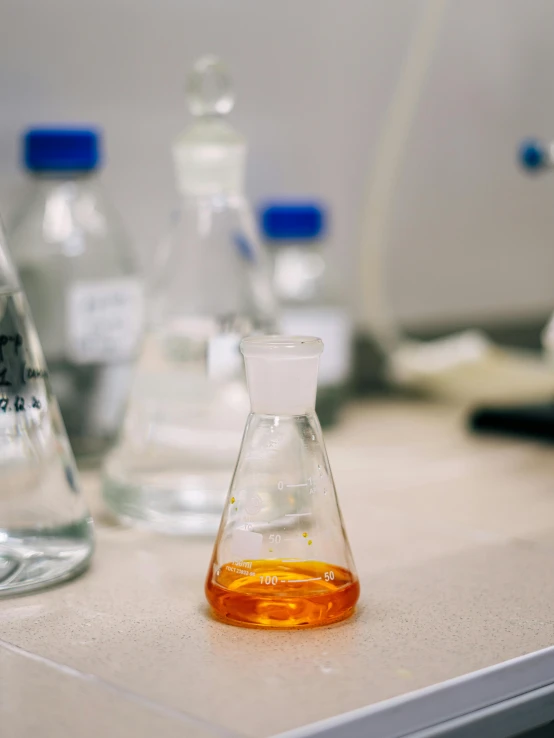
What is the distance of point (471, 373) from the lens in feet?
4.03

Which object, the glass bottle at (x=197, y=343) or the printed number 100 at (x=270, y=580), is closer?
the printed number 100 at (x=270, y=580)

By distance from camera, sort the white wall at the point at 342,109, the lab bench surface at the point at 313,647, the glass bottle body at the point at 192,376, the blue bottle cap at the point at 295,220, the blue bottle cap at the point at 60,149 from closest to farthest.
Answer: the lab bench surface at the point at 313,647 < the glass bottle body at the point at 192,376 < the blue bottle cap at the point at 60,149 < the white wall at the point at 342,109 < the blue bottle cap at the point at 295,220

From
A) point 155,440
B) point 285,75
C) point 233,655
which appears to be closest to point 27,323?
point 155,440

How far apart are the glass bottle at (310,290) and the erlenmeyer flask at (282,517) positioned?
1.72 feet

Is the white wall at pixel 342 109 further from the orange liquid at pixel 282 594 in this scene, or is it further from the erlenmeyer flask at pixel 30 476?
the orange liquid at pixel 282 594

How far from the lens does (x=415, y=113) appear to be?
139cm

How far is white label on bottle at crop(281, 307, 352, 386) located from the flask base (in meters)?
0.50

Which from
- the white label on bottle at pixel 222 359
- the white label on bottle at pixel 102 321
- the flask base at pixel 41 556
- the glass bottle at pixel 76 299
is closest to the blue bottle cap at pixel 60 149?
the glass bottle at pixel 76 299

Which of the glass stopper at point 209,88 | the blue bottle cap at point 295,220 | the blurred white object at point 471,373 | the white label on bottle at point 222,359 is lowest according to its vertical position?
the blurred white object at point 471,373

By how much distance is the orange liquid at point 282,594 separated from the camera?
53 cm

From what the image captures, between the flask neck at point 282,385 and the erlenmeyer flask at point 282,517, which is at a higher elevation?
the flask neck at point 282,385

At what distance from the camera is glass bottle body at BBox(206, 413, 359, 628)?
0.53 metres

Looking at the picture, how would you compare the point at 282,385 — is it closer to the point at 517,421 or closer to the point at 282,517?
the point at 282,517

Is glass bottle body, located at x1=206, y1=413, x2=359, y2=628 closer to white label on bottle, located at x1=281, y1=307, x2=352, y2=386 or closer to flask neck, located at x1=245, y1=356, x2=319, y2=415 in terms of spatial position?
flask neck, located at x1=245, y1=356, x2=319, y2=415
